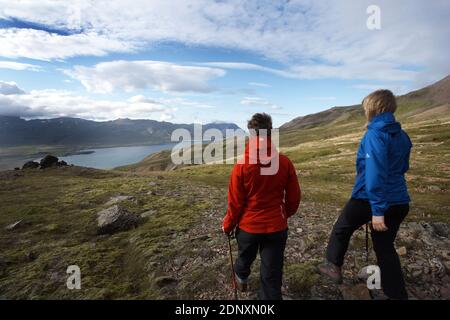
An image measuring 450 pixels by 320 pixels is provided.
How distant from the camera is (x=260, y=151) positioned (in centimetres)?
581

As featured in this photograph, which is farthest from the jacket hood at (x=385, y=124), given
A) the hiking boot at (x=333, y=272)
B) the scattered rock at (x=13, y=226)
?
the scattered rock at (x=13, y=226)

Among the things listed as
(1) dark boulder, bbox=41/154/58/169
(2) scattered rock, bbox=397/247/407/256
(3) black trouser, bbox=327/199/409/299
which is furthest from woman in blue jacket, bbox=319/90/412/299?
(1) dark boulder, bbox=41/154/58/169

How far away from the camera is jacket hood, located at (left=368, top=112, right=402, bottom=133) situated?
575cm

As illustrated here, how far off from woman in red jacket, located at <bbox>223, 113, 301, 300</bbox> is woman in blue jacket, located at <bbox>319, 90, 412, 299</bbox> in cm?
129

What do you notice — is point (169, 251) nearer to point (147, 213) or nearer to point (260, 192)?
point (147, 213)

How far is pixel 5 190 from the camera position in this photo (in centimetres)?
2458

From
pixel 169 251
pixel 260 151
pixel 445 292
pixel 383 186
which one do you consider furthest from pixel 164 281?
pixel 445 292

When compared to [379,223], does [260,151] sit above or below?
above

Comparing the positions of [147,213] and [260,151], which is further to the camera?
[147,213]

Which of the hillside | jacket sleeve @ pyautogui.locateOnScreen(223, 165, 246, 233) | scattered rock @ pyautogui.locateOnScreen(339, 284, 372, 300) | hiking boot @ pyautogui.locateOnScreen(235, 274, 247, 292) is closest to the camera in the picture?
jacket sleeve @ pyautogui.locateOnScreen(223, 165, 246, 233)

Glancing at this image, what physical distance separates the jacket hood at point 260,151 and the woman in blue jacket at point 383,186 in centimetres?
180

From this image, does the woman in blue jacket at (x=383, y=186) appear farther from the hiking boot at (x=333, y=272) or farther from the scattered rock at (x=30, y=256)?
the scattered rock at (x=30, y=256)

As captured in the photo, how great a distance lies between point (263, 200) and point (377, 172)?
2109mm

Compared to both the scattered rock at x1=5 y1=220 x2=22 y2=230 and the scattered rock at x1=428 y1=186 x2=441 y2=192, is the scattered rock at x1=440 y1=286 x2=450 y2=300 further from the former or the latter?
the scattered rock at x1=428 y1=186 x2=441 y2=192
